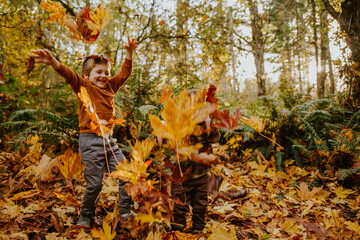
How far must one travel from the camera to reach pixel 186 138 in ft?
2.08

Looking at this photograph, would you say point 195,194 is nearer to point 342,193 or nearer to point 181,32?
point 342,193

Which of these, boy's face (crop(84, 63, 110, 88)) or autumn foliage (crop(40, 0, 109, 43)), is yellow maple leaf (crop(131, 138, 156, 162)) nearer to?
autumn foliage (crop(40, 0, 109, 43))

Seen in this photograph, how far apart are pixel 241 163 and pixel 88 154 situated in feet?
7.49

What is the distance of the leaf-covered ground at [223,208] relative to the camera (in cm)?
120

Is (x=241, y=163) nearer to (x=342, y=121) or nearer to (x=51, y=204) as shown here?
(x=342, y=121)

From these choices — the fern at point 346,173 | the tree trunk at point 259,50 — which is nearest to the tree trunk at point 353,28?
the fern at point 346,173

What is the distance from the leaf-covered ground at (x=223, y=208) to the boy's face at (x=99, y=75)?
2.07 ft

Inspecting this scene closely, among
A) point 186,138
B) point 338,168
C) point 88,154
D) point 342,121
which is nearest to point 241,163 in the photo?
point 338,168

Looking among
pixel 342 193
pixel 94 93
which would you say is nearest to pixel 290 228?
pixel 342 193

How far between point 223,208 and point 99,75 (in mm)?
1508

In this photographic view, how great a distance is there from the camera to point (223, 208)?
69.3 inches

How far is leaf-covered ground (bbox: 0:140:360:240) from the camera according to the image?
1.20m

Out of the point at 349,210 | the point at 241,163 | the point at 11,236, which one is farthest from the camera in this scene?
the point at 241,163

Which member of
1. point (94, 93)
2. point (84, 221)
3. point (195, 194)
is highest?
point (94, 93)
